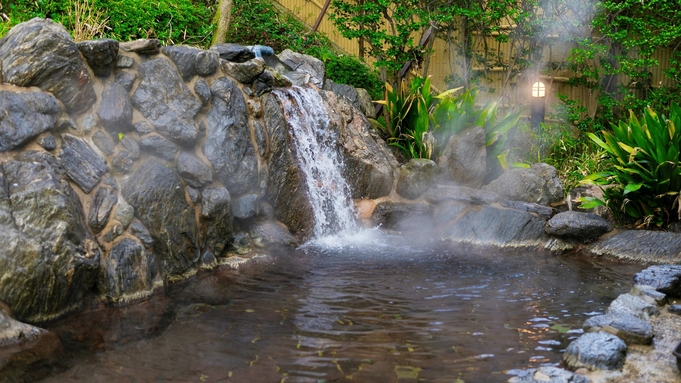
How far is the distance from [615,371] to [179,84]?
583cm

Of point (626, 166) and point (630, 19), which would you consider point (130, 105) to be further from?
point (630, 19)

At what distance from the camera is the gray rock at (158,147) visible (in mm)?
7441

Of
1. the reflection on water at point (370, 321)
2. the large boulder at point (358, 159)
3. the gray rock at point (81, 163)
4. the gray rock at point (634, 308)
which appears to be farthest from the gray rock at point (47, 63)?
the gray rock at point (634, 308)

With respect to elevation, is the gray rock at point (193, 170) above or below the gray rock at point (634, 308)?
above

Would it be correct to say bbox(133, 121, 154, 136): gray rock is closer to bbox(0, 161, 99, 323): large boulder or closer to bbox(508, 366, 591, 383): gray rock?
bbox(0, 161, 99, 323): large boulder

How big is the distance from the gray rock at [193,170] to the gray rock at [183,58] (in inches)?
43.5

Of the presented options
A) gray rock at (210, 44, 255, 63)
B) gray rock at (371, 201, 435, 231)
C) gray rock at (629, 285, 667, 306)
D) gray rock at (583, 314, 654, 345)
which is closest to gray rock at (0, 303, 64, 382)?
gray rock at (583, 314, 654, 345)

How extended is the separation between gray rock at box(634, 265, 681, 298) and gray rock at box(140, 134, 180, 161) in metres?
5.32

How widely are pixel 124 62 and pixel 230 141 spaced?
1622mm

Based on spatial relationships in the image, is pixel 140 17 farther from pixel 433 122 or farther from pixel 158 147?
pixel 433 122

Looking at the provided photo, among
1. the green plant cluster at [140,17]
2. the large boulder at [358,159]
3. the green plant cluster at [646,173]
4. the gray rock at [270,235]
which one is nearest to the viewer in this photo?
the gray rock at [270,235]

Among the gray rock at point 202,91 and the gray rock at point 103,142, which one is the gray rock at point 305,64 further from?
the gray rock at point 103,142

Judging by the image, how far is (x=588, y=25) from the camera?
44.0ft

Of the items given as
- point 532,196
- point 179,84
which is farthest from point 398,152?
point 179,84
